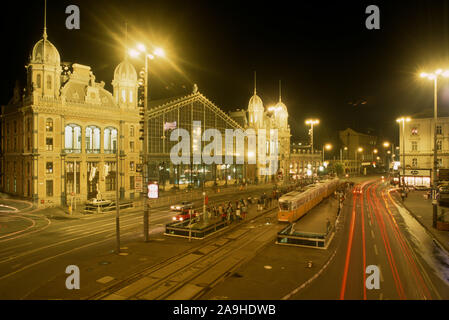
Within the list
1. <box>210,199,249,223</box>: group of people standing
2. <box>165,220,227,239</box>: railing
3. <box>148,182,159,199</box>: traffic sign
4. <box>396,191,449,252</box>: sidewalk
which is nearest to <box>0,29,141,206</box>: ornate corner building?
<box>210,199,249,223</box>: group of people standing

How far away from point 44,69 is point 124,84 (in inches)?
478

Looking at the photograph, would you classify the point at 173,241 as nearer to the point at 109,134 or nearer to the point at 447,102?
the point at 109,134

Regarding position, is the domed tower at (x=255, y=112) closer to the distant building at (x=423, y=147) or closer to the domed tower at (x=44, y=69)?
the distant building at (x=423, y=147)

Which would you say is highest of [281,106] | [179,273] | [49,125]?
[281,106]

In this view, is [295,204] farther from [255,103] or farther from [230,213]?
[255,103]

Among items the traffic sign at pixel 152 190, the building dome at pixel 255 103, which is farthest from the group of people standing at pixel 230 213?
the building dome at pixel 255 103

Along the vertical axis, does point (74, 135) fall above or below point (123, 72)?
below

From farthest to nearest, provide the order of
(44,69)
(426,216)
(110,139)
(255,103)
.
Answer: (255,103)
(110,139)
(44,69)
(426,216)

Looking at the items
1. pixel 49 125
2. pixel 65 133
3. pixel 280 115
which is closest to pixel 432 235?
pixel 49 125

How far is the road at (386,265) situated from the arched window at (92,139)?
3665 centimetres

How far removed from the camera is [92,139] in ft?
159

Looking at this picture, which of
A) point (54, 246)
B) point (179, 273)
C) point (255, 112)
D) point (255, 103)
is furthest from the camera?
point (255, 103)

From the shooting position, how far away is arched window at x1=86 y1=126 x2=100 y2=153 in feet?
157

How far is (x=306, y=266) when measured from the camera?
18672 millimetres
